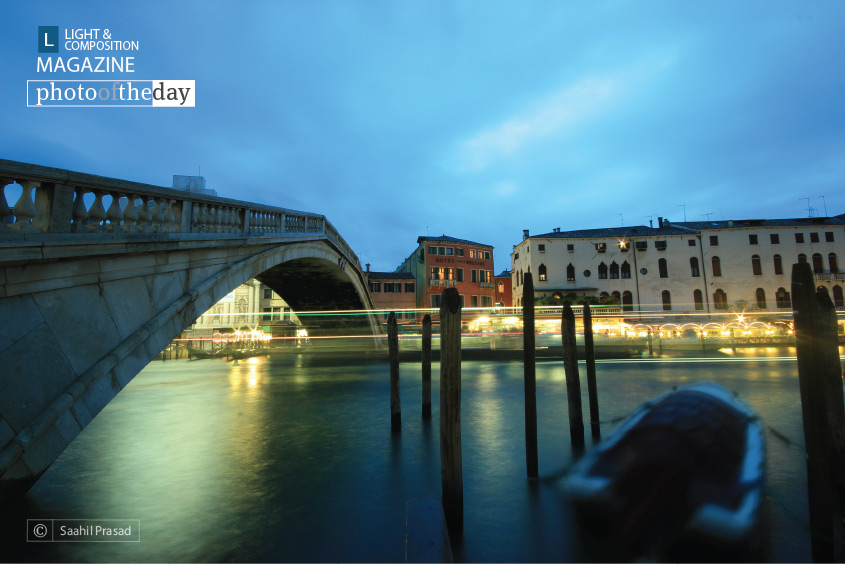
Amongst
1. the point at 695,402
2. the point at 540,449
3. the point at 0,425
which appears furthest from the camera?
the point at 540,449

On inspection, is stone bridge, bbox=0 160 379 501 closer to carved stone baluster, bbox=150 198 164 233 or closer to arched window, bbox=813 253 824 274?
carved stone baluster, bbox=150 198 164 233

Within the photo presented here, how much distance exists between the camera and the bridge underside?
3.55 m

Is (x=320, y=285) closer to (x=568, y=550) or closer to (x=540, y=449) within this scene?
(x=540, y=449)

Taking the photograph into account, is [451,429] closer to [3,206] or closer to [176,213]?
[3,206]

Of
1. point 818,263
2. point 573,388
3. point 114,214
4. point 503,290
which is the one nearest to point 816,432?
point 573,388

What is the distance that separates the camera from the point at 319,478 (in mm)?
6023

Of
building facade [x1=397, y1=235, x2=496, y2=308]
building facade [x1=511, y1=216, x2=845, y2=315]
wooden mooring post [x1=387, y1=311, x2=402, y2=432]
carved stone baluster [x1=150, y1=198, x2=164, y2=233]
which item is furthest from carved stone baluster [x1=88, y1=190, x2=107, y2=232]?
building facade [x1=511, y1=216, x2=845, y2=315]

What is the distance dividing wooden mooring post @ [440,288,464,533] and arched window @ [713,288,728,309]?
3784 centimetres

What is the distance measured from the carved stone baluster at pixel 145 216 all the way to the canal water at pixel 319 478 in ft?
11.5

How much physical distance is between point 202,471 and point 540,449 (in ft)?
18.0

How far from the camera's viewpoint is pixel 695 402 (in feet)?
17.9

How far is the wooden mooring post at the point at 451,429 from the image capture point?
4285mm

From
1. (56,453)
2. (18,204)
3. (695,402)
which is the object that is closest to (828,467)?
(695,402)

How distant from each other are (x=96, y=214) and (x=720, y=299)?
135 feet
